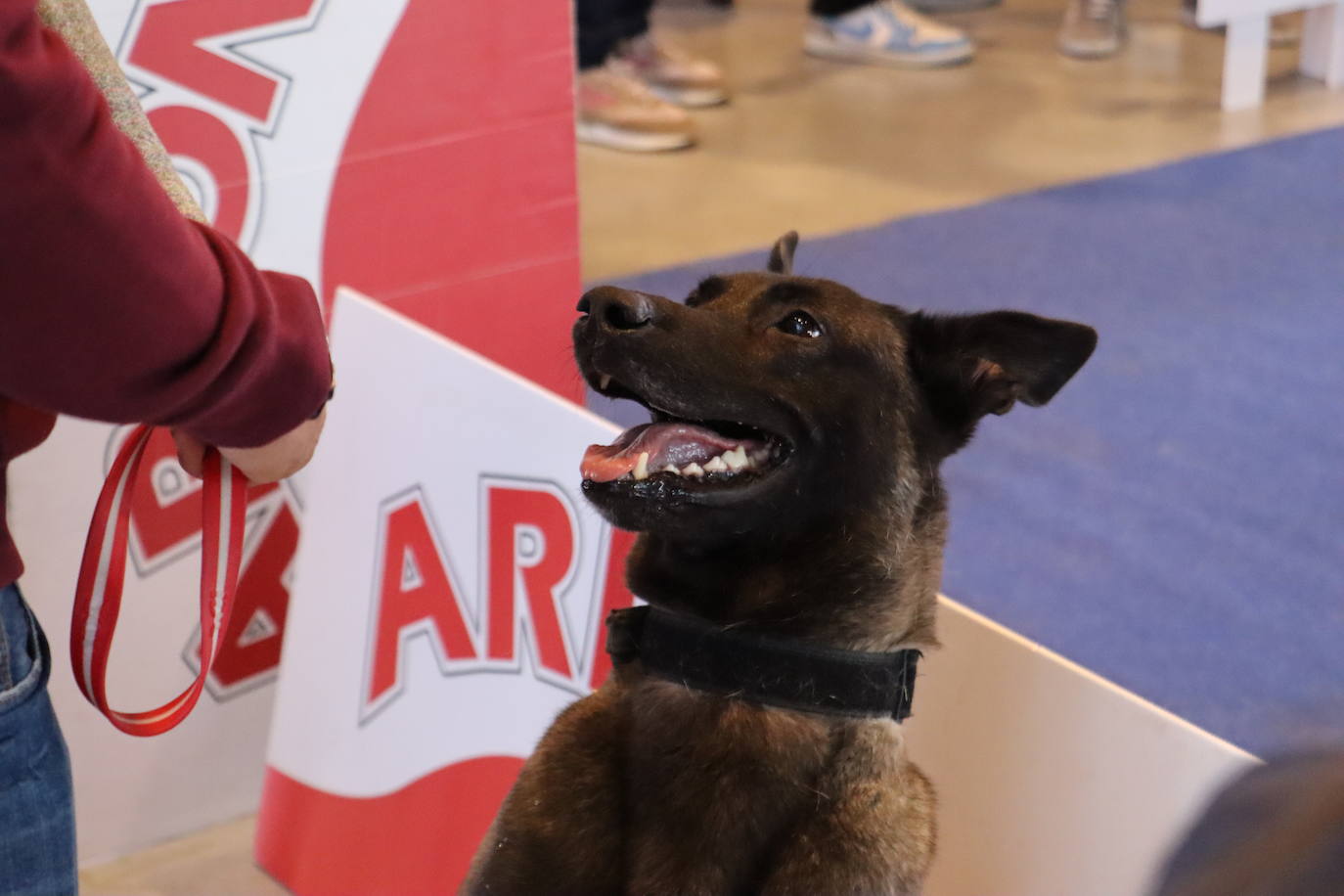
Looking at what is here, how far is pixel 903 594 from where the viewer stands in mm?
1404

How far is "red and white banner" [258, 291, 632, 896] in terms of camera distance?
189 centimetres

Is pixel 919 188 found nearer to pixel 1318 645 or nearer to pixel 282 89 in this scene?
pixel 1318 645

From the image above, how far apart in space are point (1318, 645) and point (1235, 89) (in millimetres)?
3308

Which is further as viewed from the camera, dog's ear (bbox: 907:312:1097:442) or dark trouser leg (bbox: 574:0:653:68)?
dark trouser leg (bbox: 574:0:653:68)

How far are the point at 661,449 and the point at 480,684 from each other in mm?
736

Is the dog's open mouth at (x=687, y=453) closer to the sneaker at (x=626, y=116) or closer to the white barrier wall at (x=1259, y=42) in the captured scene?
the sneaker at (x=626, y=116)

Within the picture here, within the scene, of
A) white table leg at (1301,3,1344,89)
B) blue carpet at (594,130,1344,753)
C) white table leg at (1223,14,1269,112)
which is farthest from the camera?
white table leg at (1301,3,1344,89)

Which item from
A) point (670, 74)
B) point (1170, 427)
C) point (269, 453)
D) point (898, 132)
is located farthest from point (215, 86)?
point (670, 74)

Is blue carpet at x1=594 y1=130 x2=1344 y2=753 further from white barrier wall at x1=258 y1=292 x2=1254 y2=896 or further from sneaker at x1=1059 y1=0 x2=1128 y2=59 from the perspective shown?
sneaker at x1=1059 y1=0 x2=1128 y2=59

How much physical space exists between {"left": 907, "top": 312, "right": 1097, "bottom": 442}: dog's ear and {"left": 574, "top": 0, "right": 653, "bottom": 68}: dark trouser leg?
13.1 ft

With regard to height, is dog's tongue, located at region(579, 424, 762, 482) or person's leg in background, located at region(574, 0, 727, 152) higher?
dog's tongue, located at region(579, 424, 762, 482)

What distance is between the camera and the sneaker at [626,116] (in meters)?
5.21

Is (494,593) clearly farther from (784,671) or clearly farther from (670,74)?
(670,74)

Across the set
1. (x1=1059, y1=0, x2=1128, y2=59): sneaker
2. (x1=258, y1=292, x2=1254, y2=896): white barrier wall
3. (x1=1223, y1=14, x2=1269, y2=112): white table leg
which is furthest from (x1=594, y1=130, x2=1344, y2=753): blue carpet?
(x1=1059, y1=0, x2=1128, y2=59): sneaker
